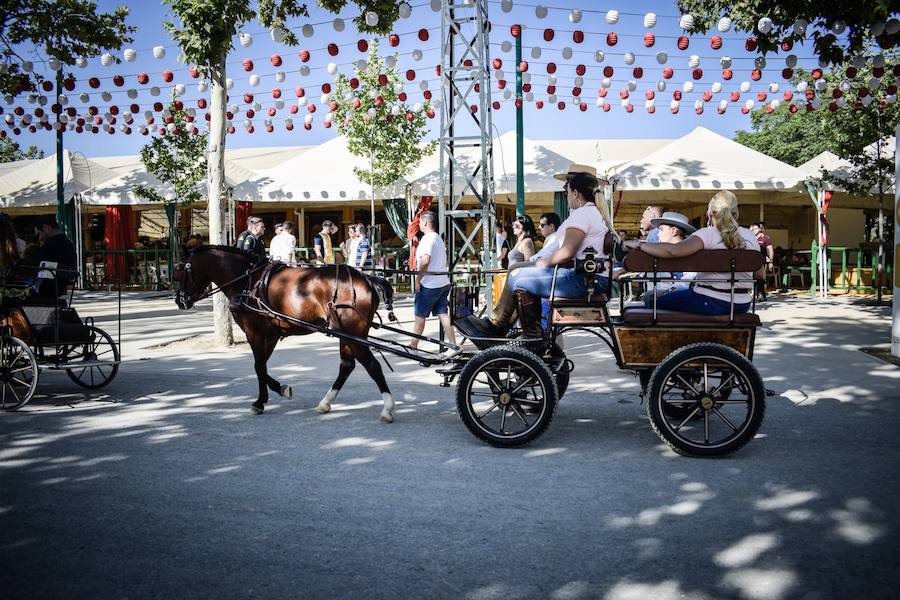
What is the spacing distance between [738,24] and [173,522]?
1122cm

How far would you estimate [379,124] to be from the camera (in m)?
20.7

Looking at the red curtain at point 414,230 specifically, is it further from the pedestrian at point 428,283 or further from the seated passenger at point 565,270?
the seated passenger at point 565,270

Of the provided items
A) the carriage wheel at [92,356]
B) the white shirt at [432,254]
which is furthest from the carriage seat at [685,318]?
the carriage wheel at [92,356]

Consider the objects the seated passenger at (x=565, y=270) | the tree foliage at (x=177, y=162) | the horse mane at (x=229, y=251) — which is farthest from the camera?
the tree foliage at (x=177, y=162)

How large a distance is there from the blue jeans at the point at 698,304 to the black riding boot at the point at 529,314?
40.0 inches

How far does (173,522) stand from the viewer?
3.81 metres

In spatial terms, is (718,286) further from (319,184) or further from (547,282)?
(319,184)

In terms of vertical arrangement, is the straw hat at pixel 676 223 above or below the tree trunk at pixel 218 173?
below

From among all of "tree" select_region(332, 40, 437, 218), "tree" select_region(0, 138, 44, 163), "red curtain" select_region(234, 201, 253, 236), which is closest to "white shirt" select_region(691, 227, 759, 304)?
"tree" select_region(332, 40, 437, 218)

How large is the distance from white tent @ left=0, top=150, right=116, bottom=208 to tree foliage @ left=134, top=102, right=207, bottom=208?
2.94 meters

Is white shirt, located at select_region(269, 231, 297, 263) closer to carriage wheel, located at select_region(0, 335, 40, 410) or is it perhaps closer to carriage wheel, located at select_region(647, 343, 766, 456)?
carriage wheel, located at select_region(0, 335, 40, 410)

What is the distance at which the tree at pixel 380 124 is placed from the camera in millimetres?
20500

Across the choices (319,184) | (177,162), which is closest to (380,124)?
(319,184)

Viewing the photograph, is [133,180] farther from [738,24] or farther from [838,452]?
[838,452]
